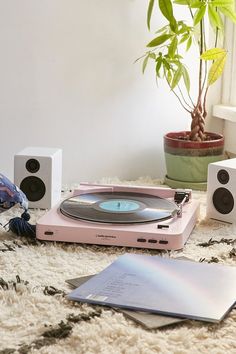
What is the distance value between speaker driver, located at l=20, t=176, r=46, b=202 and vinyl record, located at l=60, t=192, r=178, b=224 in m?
0.11

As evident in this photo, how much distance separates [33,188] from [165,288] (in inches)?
22.4

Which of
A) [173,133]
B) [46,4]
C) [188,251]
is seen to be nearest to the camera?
[188,251]

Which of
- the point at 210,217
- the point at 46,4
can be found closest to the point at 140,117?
the point at 46,4

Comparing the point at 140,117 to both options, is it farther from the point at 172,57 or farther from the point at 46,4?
the point at 46,4

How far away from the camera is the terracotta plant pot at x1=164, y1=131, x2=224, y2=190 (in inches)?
63.8

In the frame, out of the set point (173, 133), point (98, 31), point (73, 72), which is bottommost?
point (173, 133)

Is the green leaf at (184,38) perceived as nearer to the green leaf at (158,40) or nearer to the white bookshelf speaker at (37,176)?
the green leaf at (158,40)

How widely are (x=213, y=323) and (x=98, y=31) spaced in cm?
110

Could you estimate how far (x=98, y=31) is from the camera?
171 cm

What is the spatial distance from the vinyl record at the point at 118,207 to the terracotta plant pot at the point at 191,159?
1.10 feet

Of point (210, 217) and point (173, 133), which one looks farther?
point (173, 133)

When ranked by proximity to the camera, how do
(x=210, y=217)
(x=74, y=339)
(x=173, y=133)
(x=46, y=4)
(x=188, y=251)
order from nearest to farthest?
(x=74, y=339), (x=188, y=251), (x=210, y=217), (x=46, y=4), (x=173, y=133)

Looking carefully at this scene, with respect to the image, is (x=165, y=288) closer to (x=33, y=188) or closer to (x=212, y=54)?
(x=33, y=188)

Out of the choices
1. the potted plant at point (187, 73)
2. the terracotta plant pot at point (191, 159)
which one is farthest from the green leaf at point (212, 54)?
the terracotta plant pot at point (191, 159)
